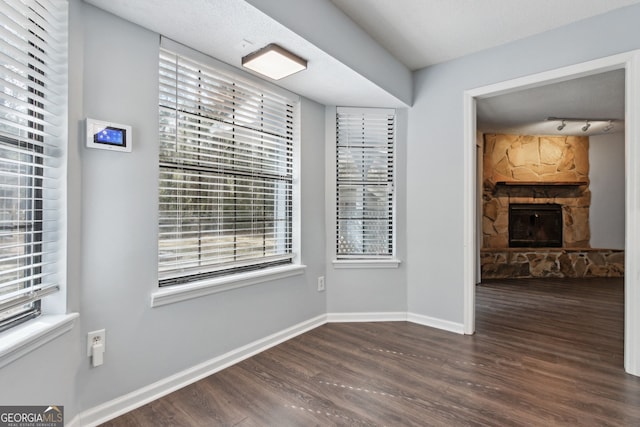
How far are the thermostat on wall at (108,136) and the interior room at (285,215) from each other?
12mm

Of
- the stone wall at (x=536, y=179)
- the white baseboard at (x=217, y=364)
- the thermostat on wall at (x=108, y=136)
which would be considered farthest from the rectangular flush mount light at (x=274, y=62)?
the stone wall at (x=536, y=179)

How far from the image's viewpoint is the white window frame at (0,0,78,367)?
138cm

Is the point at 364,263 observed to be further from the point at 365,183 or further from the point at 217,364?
the point at 217,364

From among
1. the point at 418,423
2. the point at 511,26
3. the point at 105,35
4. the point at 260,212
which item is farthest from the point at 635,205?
the point at 105,35

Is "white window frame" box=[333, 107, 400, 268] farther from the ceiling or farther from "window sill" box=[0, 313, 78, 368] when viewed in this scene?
"window sill" box=[0, 313, 78, 368]

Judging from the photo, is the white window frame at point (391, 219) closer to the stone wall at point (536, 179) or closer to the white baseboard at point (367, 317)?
the white baseboard at point (367, 317)

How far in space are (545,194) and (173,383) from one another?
6344 millimetres

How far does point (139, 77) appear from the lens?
1840 mm

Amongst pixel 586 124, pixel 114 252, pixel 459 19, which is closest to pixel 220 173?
pixel 114 252

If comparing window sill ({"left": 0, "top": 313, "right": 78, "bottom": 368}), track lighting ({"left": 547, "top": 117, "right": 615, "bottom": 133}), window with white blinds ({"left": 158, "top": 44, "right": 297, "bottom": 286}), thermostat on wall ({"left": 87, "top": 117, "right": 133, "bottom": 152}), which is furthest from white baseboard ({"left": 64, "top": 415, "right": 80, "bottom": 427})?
track lighting ({"left": 547, "top": 117, "right": 615, "bottom": 133})

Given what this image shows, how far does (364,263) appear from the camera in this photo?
3.22 meters

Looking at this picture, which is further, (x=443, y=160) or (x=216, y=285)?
(x=443, y=160)

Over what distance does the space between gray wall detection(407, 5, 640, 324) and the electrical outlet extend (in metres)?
2.55

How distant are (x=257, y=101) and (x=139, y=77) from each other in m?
0.93
